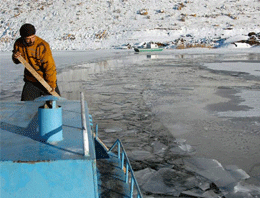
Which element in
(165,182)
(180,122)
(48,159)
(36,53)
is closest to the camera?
(48,159)

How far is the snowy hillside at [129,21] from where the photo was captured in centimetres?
4797

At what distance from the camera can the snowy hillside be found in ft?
157

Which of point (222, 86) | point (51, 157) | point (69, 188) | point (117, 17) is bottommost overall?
point (222, 86)

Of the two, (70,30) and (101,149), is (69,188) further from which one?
(70,30)

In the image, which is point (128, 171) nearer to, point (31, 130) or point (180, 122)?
point (31, 130)

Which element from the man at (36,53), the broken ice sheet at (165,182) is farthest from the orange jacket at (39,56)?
the broken ice sheet at (165,182)

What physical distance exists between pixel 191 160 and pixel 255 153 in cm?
92

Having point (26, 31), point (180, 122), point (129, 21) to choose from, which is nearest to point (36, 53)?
point (26, 31)

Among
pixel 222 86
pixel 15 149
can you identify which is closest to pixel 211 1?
pixel 222 86

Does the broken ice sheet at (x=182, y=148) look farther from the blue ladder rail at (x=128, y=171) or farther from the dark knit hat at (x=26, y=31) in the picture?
the dark knit hat at (x=26, y=31)

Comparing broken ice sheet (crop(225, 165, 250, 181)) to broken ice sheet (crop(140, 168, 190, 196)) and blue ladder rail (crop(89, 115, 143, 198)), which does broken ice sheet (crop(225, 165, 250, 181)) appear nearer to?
broken ice sheet (crop(140, 168, 190, 196))

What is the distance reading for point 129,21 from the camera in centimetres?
5559

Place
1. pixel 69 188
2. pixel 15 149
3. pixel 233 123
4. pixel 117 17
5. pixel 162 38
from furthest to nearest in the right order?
pixel 117 17, pixel 162 38, pixel 233 123, pixel 15 149, pixel 69 188

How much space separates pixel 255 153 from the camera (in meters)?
4.13
